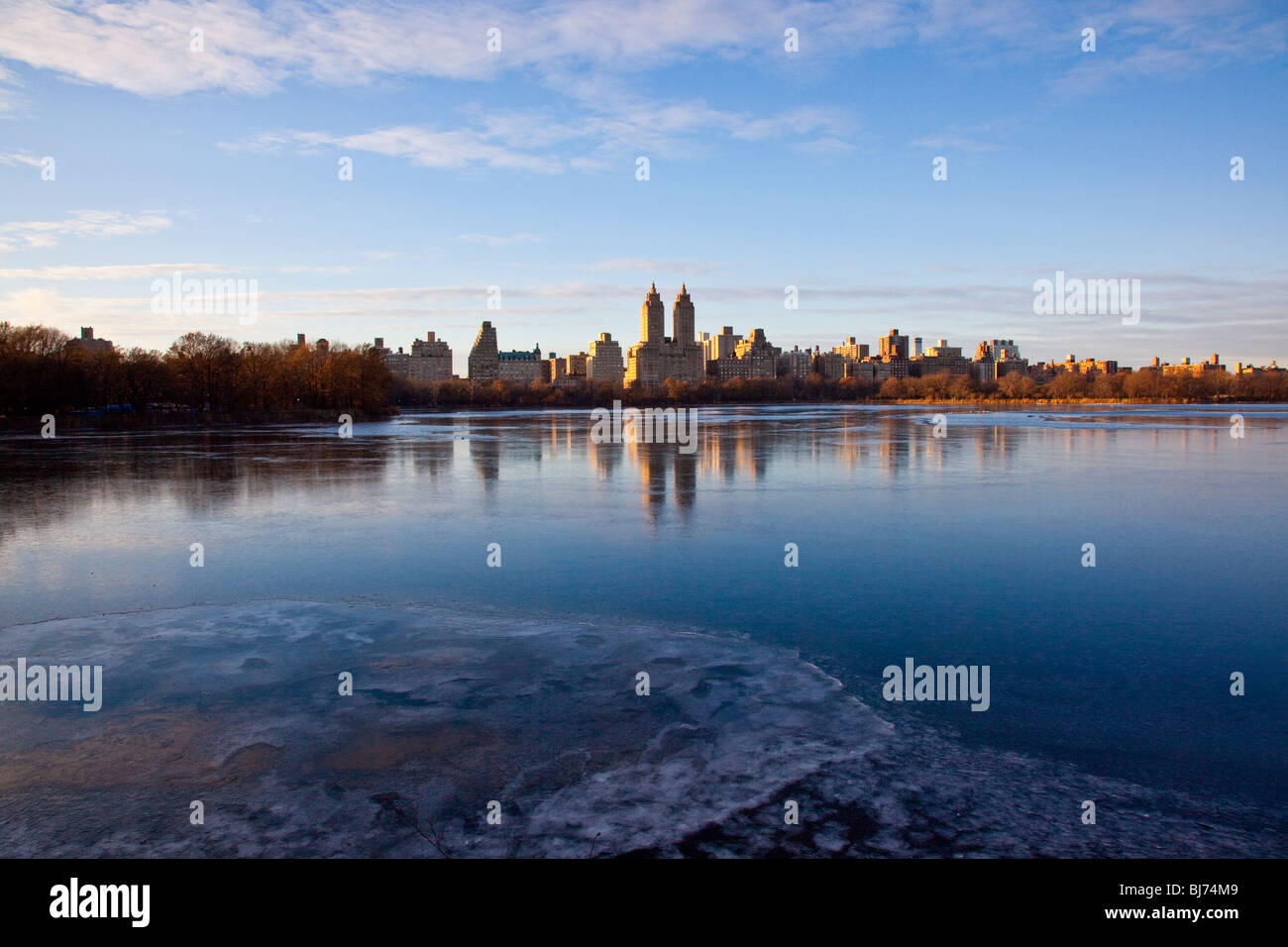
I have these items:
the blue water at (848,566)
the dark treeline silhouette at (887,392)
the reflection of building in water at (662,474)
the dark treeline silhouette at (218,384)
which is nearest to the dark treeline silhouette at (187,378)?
the dark treeline silhouette at (218,384)

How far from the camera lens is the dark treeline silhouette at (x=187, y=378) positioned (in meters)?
47.5

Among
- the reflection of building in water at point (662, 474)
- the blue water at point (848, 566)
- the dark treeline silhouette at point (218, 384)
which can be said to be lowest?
the blue water at point (848, 566)

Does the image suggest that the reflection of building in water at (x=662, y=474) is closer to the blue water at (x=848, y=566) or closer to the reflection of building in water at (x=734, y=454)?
the blue water at (x=848, y=566)

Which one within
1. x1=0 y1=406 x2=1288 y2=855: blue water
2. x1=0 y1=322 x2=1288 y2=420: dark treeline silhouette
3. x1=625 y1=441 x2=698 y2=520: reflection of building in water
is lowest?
x1=0 y1=406 x2=1288 y2=855: blue water

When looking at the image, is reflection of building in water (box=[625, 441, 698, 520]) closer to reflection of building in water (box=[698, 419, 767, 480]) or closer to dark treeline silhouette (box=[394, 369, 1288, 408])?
reflection of building in water (box=[698, 419, 767, 480])

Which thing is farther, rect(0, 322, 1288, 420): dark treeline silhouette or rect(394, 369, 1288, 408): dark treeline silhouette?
rect(394, 369, 1288, 408): dark treeline silhouette

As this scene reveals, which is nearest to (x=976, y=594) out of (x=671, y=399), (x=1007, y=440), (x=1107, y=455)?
(x=1107, y=455)

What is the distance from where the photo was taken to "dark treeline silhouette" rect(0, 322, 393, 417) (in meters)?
47.5

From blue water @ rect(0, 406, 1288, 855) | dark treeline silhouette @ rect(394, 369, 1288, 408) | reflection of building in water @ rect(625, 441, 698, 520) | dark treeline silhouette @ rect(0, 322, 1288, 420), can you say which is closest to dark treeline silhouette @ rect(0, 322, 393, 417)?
dark treeline silhouette @ rect(0, 322, 1288, 420)

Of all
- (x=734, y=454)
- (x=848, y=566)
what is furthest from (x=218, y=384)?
(x=848, y=566)

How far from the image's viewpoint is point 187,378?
2377 inches

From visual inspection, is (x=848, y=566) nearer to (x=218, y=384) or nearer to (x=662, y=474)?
(x=662, y=474)
